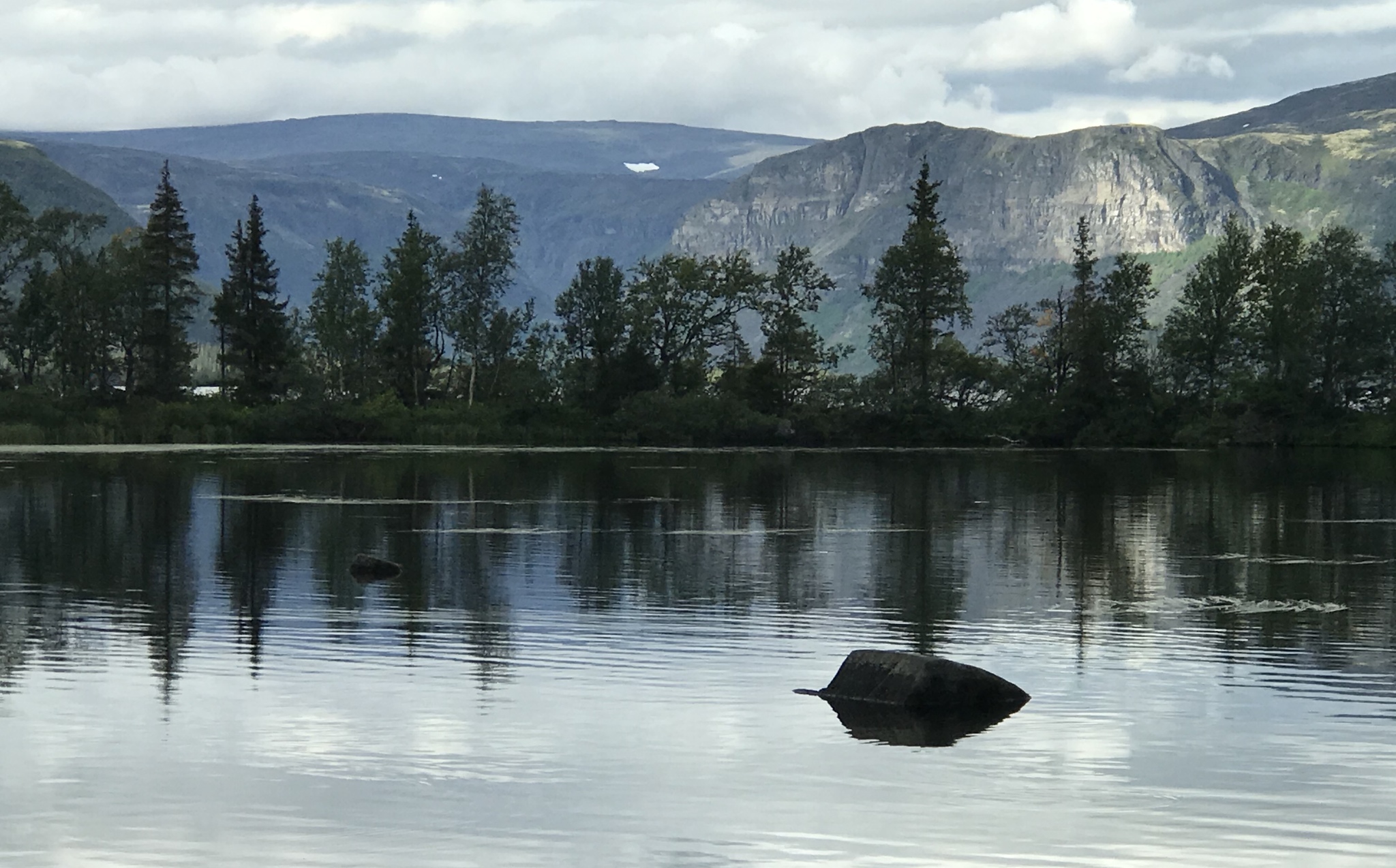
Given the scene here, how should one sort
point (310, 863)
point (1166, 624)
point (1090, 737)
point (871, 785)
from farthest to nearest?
point (1166, 624), point (1090, 737), point (871, 785), point (310, 863)

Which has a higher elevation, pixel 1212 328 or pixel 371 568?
pixel 1212 328

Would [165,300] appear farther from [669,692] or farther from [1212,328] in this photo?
[669,692]

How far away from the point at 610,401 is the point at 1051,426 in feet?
115

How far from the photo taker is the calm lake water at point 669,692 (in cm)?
1639

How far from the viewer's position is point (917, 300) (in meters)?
150

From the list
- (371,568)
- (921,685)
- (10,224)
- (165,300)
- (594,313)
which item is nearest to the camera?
(921,685)

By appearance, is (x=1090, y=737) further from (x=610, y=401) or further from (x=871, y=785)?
(x=610, y=401)

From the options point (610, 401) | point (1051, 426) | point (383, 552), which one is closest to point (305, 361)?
point (610, 401)

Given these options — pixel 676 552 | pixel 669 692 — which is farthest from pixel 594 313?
pixel 669 692

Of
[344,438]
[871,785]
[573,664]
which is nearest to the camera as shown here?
[871,785]

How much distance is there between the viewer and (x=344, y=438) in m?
133

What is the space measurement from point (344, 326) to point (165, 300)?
14.1m

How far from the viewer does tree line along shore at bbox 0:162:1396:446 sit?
13725 centimetres

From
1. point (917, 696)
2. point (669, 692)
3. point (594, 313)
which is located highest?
Answer: point (594, 313)
